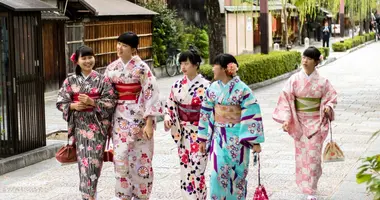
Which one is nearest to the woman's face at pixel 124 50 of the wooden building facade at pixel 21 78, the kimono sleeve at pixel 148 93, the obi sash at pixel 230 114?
the kimono sleeve at pixel 148 93

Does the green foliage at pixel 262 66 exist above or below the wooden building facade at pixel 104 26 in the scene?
below

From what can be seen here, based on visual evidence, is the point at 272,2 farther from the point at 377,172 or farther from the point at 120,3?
the point at 377,172

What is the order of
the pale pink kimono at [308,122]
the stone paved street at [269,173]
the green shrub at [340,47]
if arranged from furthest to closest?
the green shrub at [340,47] → the stone paved street at [269,173] → the pale pink kimono at [308,122]

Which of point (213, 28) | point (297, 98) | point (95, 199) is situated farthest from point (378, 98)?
point (95, 199)

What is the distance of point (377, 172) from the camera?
3504mm

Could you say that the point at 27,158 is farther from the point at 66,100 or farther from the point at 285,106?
the point at 285,106

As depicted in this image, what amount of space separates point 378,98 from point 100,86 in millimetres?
13180

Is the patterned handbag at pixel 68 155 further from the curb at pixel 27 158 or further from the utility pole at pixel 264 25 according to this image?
the utility pole at pixel 264 25

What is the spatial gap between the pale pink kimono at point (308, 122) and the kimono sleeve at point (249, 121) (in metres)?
1.57

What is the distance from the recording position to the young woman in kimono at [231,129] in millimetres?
6730

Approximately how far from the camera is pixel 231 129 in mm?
6797

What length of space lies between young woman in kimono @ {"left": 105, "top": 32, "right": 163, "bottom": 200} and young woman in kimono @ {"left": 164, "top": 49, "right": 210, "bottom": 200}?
207 mm

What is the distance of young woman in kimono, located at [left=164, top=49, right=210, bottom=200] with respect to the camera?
7359 mm

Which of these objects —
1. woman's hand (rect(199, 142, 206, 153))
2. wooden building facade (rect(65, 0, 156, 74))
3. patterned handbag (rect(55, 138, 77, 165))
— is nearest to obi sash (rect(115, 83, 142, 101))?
patterned handbag (rect(55, 138, 77, 165))
